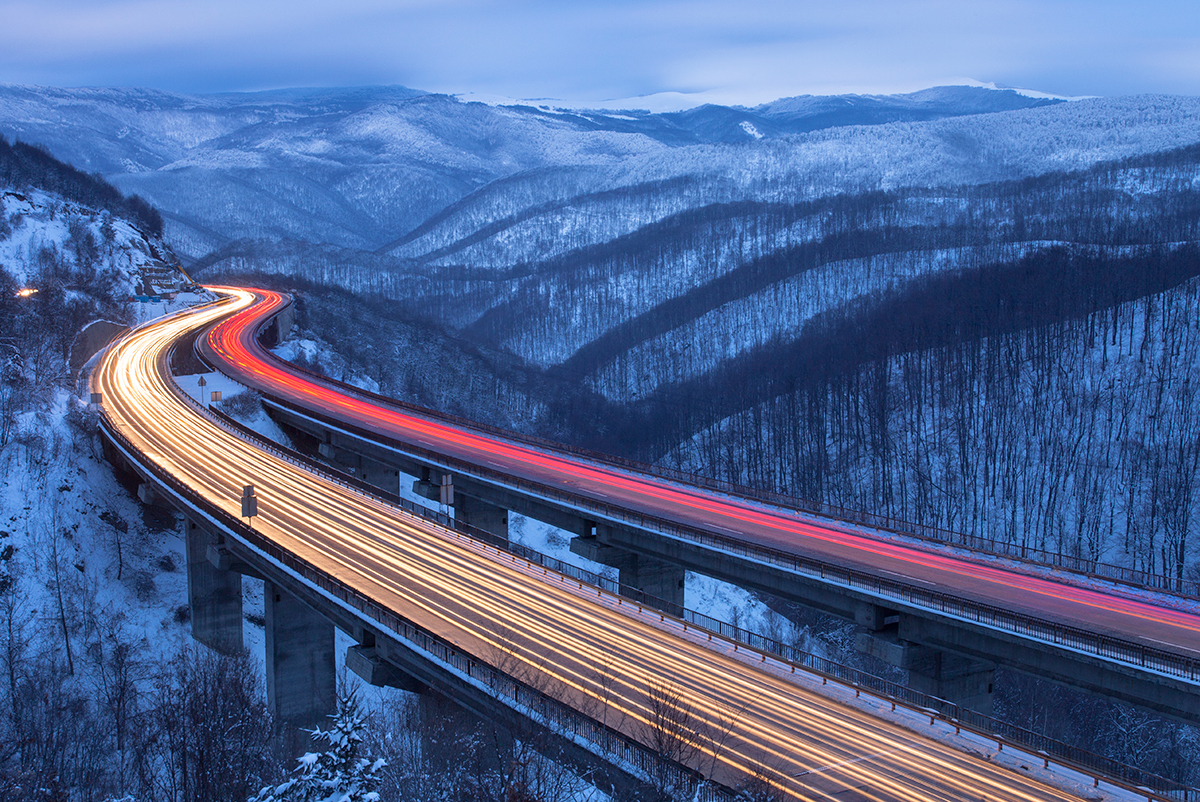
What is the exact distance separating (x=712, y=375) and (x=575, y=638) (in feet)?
402

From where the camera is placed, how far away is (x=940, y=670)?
32.4m

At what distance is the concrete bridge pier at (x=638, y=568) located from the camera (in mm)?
43188

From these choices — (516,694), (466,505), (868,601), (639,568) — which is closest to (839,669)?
(639,568)

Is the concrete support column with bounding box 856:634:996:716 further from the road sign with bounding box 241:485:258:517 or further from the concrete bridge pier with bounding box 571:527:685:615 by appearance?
the road sign with bounding box 241:485:258:517

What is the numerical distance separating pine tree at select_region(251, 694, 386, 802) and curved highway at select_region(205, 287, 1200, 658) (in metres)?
22.1

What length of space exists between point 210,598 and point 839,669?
104ft

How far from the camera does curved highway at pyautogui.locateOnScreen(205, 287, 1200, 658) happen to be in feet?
102

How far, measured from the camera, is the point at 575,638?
96.7 ft

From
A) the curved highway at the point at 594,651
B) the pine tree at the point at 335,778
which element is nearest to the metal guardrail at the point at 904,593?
the curved highway at the point at 594,651

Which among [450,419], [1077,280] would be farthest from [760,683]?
[1077,280]

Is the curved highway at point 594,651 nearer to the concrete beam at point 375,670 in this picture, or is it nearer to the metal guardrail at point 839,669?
the metal guardrail at point 839,669

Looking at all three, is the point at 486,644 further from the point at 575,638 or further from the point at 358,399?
the point at 358,399

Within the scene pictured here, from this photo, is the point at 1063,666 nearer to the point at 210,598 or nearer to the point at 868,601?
the point at 868,601

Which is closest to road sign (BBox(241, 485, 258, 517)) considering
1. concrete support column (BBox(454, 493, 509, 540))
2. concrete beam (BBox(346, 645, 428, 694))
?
concrete beam (BBox(346, 645, 428, 694))
